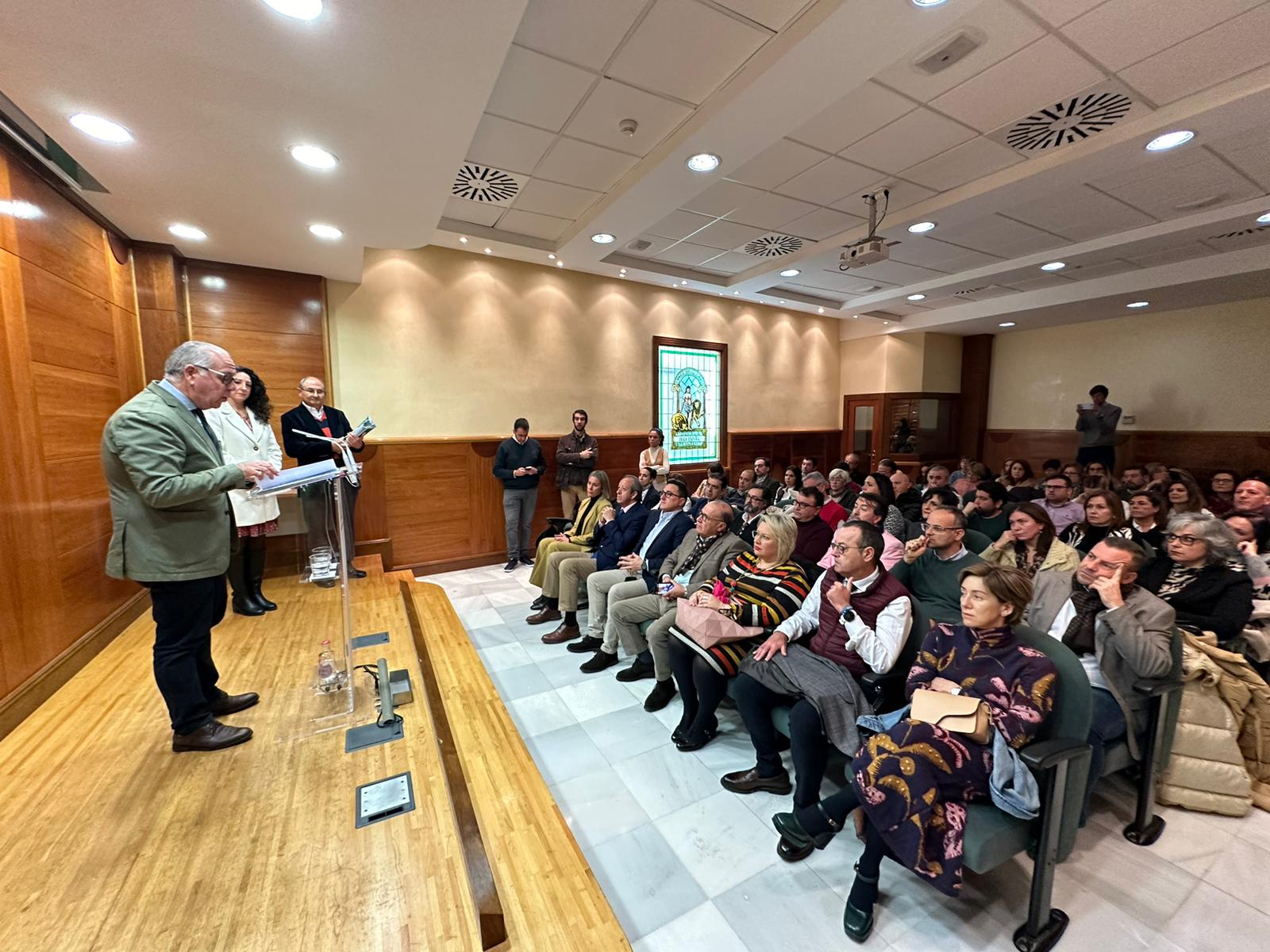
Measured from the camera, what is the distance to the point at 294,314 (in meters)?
4.64

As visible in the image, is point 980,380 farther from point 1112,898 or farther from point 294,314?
point 294,314

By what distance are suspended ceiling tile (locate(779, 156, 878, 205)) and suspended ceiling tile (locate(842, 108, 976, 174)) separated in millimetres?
96

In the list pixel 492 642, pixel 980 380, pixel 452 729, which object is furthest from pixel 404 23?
pixel 980 380

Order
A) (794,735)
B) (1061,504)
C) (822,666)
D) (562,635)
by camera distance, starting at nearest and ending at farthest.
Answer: (794,735) < (822,666) < (562,635) < (1061,504)

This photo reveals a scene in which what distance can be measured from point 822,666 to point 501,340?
4.96 m

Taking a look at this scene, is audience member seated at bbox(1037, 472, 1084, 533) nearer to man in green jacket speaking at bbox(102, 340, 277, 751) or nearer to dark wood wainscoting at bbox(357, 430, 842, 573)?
dark wood wainscoting at bbox(357, 430, 842, 573)

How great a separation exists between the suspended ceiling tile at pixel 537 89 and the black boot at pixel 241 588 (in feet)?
11.0

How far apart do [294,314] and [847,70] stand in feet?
15.6

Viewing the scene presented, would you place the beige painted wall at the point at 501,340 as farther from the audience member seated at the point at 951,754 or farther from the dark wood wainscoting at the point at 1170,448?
the dark wood wainscoting at the point at 1170,448

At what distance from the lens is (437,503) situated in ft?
17.7

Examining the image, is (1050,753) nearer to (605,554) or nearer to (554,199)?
(605,554)

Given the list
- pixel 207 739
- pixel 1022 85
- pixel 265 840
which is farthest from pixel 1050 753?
pixel 1022 85

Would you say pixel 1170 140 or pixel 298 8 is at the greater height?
pixel 1170 140

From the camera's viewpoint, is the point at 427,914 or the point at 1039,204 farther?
the point at 1039,204
